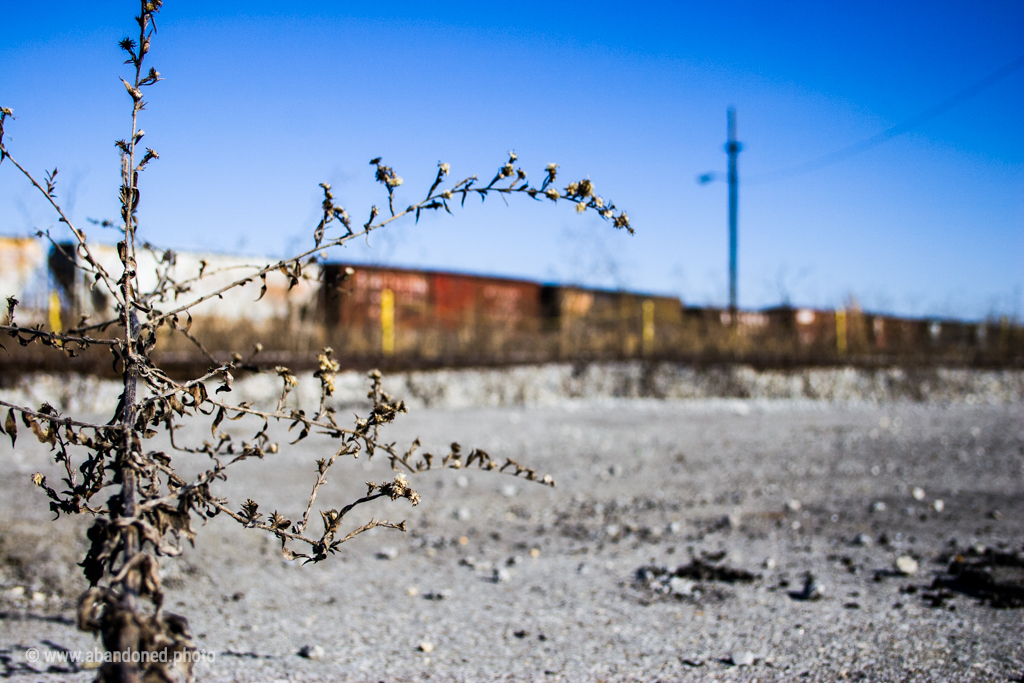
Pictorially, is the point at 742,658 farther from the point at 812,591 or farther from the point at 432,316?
the point at 432,316

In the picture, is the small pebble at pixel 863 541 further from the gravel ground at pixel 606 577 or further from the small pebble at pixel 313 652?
the small pebble at pixel 313 652

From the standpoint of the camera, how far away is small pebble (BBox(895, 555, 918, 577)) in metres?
2.90

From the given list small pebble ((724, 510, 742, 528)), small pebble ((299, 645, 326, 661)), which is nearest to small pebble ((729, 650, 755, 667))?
small pebble ((299, 645, 326, 661))

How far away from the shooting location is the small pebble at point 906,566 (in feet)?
9.52

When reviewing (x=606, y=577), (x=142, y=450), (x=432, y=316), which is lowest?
(x=606, y=577)

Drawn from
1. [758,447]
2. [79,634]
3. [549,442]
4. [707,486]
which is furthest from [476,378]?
[79,634]

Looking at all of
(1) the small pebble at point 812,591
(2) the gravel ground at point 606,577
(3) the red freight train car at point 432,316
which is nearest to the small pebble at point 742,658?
(2) the gravel ground at point 606,577

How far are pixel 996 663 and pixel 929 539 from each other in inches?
56.3

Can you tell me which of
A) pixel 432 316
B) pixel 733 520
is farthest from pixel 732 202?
pixel 733 520

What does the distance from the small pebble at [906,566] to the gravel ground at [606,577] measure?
3cm

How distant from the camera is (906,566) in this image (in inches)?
115

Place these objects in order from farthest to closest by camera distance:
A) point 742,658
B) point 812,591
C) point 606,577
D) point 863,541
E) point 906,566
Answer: point 863,541 → point 606,577 → point 906,566 → point 812,591 → point 742,658

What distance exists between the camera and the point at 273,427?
22.3ft

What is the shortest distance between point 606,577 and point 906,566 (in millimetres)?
1244
